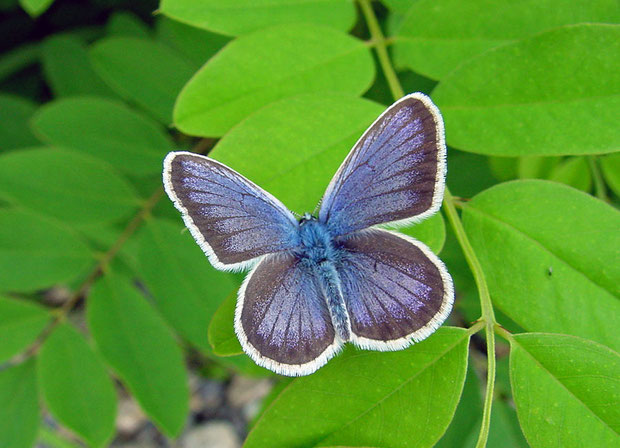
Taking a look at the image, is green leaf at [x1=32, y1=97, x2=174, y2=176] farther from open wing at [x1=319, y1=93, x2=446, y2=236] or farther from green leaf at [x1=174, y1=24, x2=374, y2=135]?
open wing at [x1=319, y1=93, x2=446, y2=236]

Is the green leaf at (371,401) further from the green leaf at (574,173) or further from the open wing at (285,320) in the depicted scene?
the green leaf at (574,173)

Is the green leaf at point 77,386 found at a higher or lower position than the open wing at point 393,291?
lower

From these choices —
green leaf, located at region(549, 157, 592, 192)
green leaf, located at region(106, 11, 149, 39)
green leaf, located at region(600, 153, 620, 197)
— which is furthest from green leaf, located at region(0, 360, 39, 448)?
green leaf, located at region(600, 153, 620, 197)

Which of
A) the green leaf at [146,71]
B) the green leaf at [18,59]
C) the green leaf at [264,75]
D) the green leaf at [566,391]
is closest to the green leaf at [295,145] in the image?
the green leaf at [264,75]

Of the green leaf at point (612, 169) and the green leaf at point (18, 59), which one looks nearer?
the green leaf at point (612, 169)

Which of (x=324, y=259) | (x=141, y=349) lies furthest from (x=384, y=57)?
(x=141, y=349)

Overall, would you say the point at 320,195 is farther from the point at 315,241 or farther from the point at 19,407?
the point at 19,407

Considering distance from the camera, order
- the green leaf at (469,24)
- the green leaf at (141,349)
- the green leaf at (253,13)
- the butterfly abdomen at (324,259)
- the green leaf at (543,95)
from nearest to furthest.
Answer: the butterfly abdomen at (324,259) < the green leaf at (543,95) < the green leaf at (469,24) < the green leaf at (253,13) < the green leaf at (141,349)
